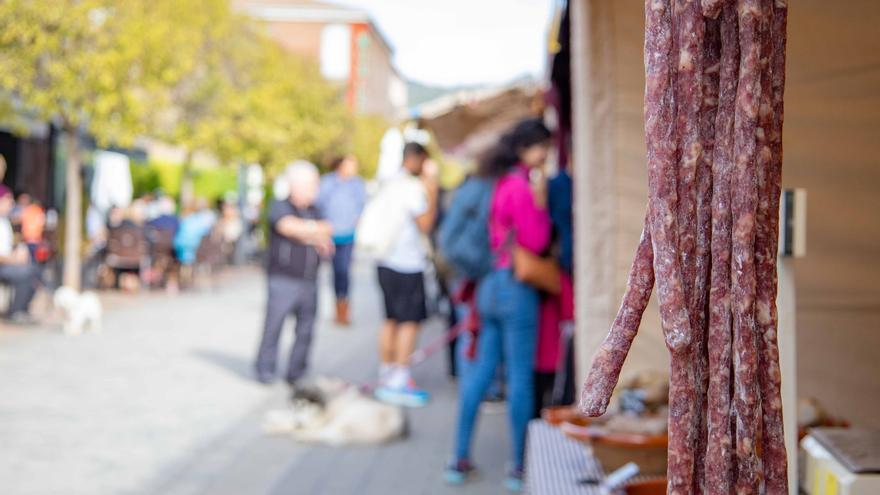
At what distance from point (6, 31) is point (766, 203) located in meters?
15.0

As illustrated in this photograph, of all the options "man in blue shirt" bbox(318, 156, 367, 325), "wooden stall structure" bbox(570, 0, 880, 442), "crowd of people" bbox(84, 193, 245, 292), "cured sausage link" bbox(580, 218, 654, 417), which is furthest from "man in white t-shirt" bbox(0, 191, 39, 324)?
"cured sausage link" bbox(580, 218, 654, 417)

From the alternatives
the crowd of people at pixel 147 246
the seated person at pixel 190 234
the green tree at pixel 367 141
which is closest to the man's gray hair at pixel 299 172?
the crowd of people at pixel 147 246

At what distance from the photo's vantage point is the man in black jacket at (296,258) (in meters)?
9.49

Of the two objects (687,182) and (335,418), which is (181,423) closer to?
(335,418)

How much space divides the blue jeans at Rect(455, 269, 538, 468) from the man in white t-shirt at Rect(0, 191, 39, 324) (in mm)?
8485

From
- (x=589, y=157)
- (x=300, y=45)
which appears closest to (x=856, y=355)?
(x=589, y=157)

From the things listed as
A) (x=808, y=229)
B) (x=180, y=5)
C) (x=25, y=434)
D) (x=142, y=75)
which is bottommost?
(x=25, y=434)

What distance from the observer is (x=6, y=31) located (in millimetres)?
15227

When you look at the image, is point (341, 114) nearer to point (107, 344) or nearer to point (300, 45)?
point (107, 344)

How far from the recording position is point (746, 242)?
186cm

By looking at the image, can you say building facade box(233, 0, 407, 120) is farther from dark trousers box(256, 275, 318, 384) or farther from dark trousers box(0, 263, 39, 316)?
dark trousers box(256, 275, 318, 384)

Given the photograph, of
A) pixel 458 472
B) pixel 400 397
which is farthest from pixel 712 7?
pixel 400 397

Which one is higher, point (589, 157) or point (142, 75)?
point (142, 75)

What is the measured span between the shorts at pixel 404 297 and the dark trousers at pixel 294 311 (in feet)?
2.80
